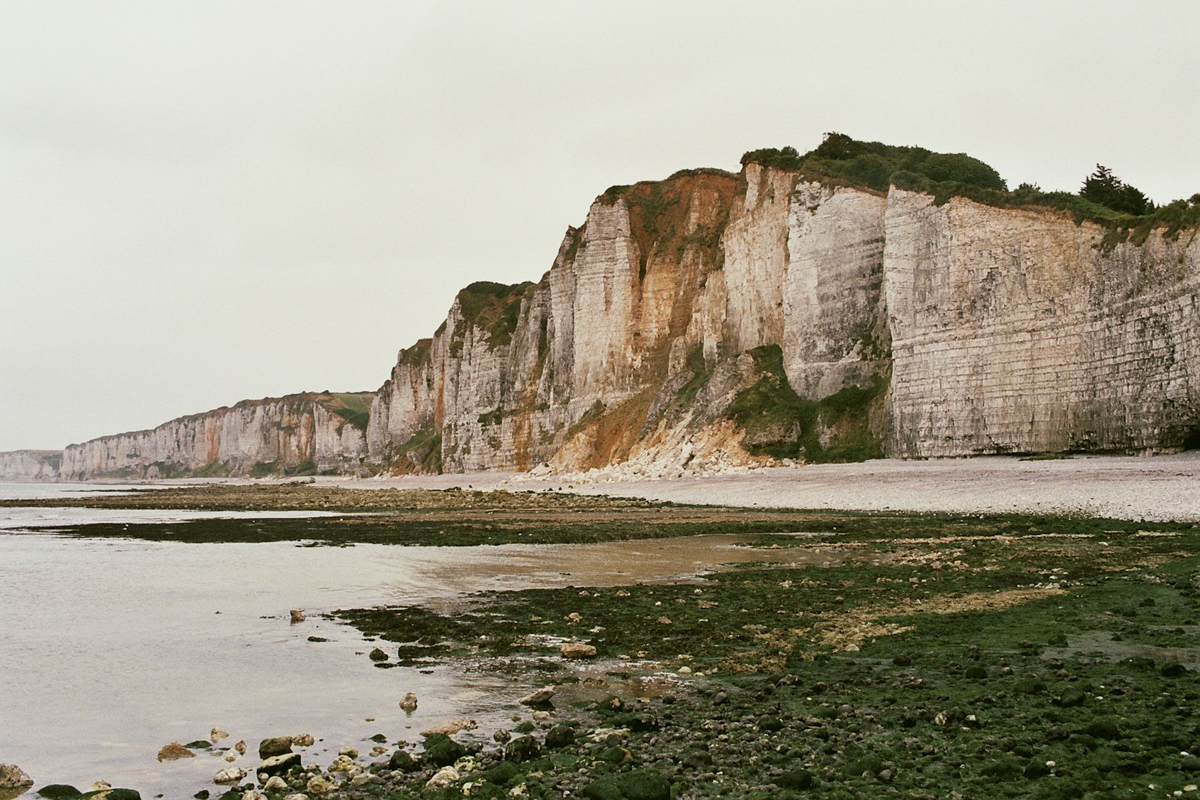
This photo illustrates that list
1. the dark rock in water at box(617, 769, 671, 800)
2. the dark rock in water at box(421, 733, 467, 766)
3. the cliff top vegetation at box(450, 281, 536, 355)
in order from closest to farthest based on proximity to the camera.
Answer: the dark rock in water at box(617, 769, 671, 800)
the dark rock in water at box(421, 733, 467, 766)
the cliff top vegetation at box(450, 281, 536, 355)

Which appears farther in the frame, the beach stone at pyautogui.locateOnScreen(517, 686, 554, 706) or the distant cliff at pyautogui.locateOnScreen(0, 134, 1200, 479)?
the distant cliff at pyautogui.locateOnScreen(0, 134, 1200, 479)

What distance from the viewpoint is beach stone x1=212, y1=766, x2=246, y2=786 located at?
5855mm

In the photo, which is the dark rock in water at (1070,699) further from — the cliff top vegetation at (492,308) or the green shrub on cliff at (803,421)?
the cliff top vegetation at (492,308)

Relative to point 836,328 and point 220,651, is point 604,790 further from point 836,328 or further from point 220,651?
point 836,328

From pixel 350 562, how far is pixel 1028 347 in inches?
1089

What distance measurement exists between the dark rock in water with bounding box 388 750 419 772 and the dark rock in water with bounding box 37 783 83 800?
71.1 inches

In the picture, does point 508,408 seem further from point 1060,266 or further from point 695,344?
point 1060,266

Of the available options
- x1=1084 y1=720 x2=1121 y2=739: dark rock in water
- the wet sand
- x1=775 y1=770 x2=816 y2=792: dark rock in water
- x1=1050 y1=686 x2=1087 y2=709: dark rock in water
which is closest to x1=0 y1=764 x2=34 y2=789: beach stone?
x1=775 y1=770 x2=816 y2=792: dark rock in water

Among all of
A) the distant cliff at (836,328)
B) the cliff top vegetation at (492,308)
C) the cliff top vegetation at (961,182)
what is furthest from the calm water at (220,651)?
the cliff top vegetation at (492,308)

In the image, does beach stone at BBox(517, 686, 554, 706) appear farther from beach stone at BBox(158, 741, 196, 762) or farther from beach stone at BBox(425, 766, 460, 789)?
beach stone at BBox(158, 741, 196, 762)

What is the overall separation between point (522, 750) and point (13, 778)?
10.2ft

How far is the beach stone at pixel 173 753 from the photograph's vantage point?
21.0 feet

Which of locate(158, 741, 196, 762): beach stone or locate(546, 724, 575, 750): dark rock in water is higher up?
locate(546, 724, 575, 750): dark rock in water

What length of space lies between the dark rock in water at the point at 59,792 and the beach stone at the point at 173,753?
71cm
